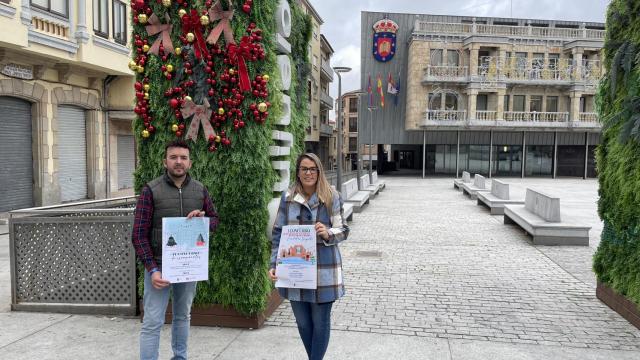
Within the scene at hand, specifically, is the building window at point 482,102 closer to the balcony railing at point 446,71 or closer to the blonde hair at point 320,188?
the balcony railing at point 446,71

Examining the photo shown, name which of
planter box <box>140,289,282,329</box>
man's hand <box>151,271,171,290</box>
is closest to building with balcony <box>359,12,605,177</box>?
planter box <box>140,289,282,329</box>

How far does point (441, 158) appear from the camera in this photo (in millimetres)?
41125

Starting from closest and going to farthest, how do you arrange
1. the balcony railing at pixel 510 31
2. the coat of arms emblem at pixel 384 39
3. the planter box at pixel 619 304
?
the planter box at pixel 619 304 < the balcony railing at pixel 510 31 < the coat of arms emblem at pixel 384 39

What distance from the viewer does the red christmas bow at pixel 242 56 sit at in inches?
183

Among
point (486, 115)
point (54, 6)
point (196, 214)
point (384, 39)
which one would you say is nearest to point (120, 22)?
point (54, 6)

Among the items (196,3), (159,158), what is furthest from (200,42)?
(159,158)

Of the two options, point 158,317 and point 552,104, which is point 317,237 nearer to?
point 158,317

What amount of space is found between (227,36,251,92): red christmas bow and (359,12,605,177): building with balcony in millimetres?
33825

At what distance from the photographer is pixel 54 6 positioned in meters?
13.9

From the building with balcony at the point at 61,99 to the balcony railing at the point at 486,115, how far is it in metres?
28.2

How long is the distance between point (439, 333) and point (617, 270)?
7.94 feet

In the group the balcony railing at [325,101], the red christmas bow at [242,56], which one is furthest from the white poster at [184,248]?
the balcony railing at [325,101]

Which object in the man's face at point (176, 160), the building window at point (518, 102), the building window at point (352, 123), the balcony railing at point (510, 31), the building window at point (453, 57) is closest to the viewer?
the man's face at point (176, 160)

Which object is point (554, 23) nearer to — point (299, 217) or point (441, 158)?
point (441, 158)
